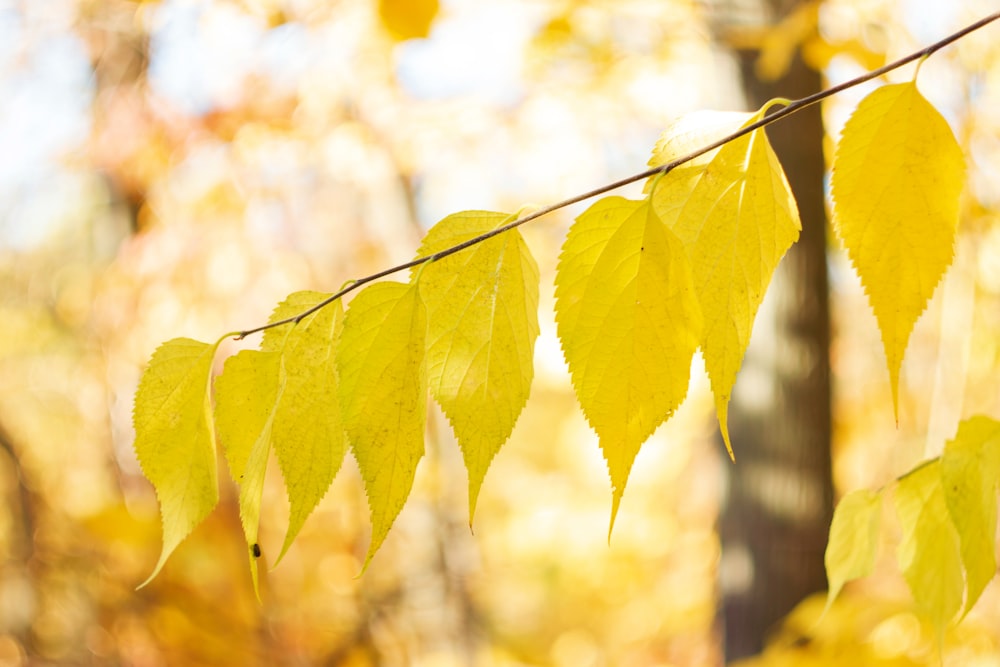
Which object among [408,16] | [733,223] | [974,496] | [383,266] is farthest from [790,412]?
[383,266]

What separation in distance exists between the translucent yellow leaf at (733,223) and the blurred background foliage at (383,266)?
2.82ft

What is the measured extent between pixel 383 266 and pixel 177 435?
309 cm

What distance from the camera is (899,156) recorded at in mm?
400

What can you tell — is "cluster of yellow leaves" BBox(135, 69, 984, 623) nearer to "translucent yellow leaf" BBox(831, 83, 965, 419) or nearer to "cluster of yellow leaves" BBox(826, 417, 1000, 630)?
"translucent yellow leaf" BBox(831, 83, 965, 419)

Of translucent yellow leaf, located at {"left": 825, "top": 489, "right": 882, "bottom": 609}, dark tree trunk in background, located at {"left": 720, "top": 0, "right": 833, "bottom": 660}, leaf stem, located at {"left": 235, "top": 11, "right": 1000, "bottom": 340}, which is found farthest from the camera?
dark tree trunk in background, located at {"left": 720, "top": 0, "right": 833, "bottom": 660}

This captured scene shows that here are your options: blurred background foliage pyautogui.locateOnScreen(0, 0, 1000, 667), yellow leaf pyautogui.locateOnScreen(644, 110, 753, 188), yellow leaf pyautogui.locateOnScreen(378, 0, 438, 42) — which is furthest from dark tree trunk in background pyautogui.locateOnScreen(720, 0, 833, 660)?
yellow leaf pyautogui.locateOnScreen(644, 110, 753, 188)

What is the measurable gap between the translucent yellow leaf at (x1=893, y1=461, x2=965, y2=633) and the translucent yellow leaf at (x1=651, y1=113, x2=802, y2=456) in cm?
30

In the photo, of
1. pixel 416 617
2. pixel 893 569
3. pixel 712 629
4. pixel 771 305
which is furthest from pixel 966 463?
pixel 893 569

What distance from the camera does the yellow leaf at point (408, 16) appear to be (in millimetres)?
1159

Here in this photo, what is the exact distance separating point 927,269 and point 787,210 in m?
0.08

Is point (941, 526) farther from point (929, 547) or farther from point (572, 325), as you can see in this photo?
point (572, 325)

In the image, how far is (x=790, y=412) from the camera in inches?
75.0

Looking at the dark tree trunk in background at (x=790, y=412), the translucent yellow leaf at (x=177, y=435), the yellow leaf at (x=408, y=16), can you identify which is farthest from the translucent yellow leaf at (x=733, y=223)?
the dark tree trunk in background at (x=790, y=412)

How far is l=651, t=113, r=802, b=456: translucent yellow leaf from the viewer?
0.41 meters
